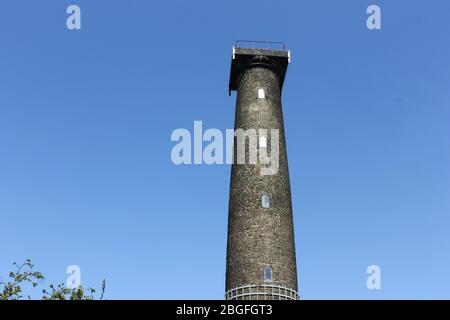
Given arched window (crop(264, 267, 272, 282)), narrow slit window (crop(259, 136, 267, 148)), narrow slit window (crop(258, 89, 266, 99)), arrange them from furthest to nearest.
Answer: narrow slit window (crop(258, 89, 266, 99)), narrow slit window (crop(259, 136, 267, 148)), arched window (crop(264, 267, 272, 282))

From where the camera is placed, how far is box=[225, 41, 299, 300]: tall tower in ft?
118

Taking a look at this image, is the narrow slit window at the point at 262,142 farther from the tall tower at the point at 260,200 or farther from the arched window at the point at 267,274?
the arched window at the point at 267,274

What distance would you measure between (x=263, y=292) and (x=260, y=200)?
6397mm

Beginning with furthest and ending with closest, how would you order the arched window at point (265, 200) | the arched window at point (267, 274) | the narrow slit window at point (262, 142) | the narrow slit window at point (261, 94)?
the narrow slit window at point (261, 94) → the narrow slit window at point (262, 142) → the arched window at point (265, 200) → the arched window at point (267, 274)

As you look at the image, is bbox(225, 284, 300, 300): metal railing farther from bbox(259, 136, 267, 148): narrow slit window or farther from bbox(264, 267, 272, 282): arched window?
bbox(259, 136, 267, 148): narrow slit window

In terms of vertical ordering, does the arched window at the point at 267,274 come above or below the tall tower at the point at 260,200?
below

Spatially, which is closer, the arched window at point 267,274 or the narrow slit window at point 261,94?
the arched window at point 267,274

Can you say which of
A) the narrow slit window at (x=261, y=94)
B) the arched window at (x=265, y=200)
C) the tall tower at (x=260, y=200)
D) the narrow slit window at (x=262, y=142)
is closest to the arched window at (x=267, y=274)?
the tall tower at (x=260, y=200)

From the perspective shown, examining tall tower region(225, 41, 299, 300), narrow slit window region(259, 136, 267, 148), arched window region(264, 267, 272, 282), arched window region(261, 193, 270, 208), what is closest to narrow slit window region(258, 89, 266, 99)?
tall tower region(225, 41, 299, 300)

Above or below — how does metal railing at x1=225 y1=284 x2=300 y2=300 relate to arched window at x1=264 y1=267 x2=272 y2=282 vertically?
below

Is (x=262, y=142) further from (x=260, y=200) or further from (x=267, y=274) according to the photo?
(x=267, y=274)

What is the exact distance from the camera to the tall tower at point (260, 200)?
118ft

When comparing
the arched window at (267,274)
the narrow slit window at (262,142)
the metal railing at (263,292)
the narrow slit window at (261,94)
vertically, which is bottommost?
the metal railing at (263,292)

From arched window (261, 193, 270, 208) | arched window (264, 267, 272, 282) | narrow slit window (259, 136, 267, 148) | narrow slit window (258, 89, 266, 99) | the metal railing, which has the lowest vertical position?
the metal railing
